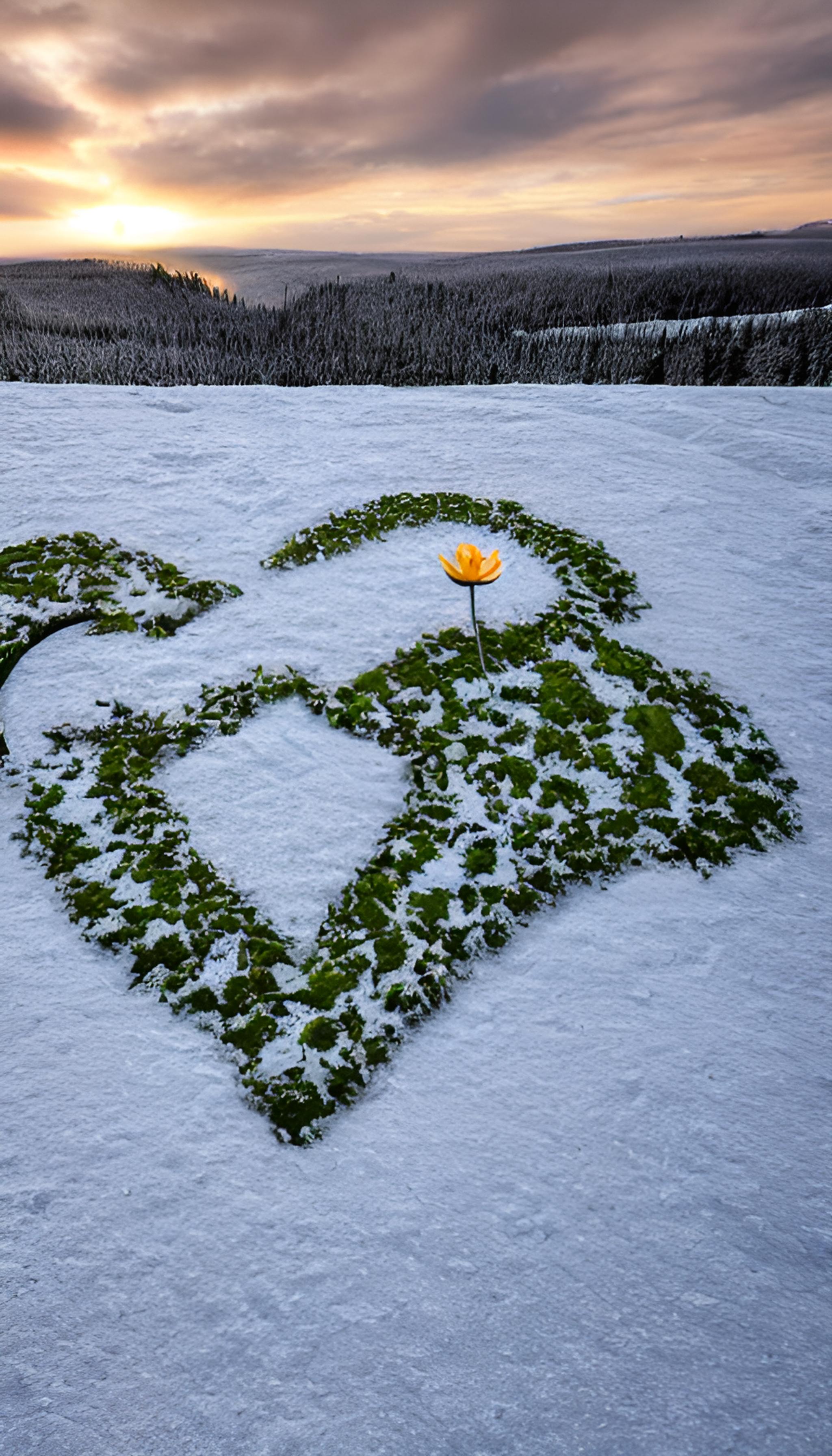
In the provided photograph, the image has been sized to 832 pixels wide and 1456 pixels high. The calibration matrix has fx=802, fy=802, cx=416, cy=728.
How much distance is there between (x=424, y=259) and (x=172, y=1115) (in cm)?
3084

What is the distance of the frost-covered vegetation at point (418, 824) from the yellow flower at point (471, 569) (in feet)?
A: 2.11

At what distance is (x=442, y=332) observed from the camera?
12.0 metres

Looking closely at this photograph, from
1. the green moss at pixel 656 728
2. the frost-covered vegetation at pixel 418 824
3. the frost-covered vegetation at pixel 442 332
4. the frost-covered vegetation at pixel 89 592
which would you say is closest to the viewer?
the frost-covered vegetation at pixel 418 824

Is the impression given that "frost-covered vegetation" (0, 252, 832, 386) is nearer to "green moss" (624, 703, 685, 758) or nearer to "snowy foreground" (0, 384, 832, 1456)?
"green moss" (624, 703, 685, 758)

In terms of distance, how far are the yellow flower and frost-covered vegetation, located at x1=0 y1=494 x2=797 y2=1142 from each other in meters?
0.64

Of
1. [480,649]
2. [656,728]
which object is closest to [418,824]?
[480,649]

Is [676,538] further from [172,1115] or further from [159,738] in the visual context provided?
[172,1115]

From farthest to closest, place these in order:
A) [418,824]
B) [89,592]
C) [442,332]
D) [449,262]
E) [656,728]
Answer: [449,262] < [442,332] < [89,592] < [656,728] < [418,824]

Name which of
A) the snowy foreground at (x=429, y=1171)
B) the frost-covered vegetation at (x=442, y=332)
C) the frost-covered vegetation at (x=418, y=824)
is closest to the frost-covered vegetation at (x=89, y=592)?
the snowy foreground at (x=429, y=1171)

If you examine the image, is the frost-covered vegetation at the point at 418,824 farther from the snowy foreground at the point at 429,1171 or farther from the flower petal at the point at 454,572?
the flower petal at the point at 454,572

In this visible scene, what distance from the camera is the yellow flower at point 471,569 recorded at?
10.1ft

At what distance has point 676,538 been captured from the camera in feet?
16.1

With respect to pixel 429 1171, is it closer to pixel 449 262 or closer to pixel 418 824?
pixel 418 824

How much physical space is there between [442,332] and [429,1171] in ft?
39.9
